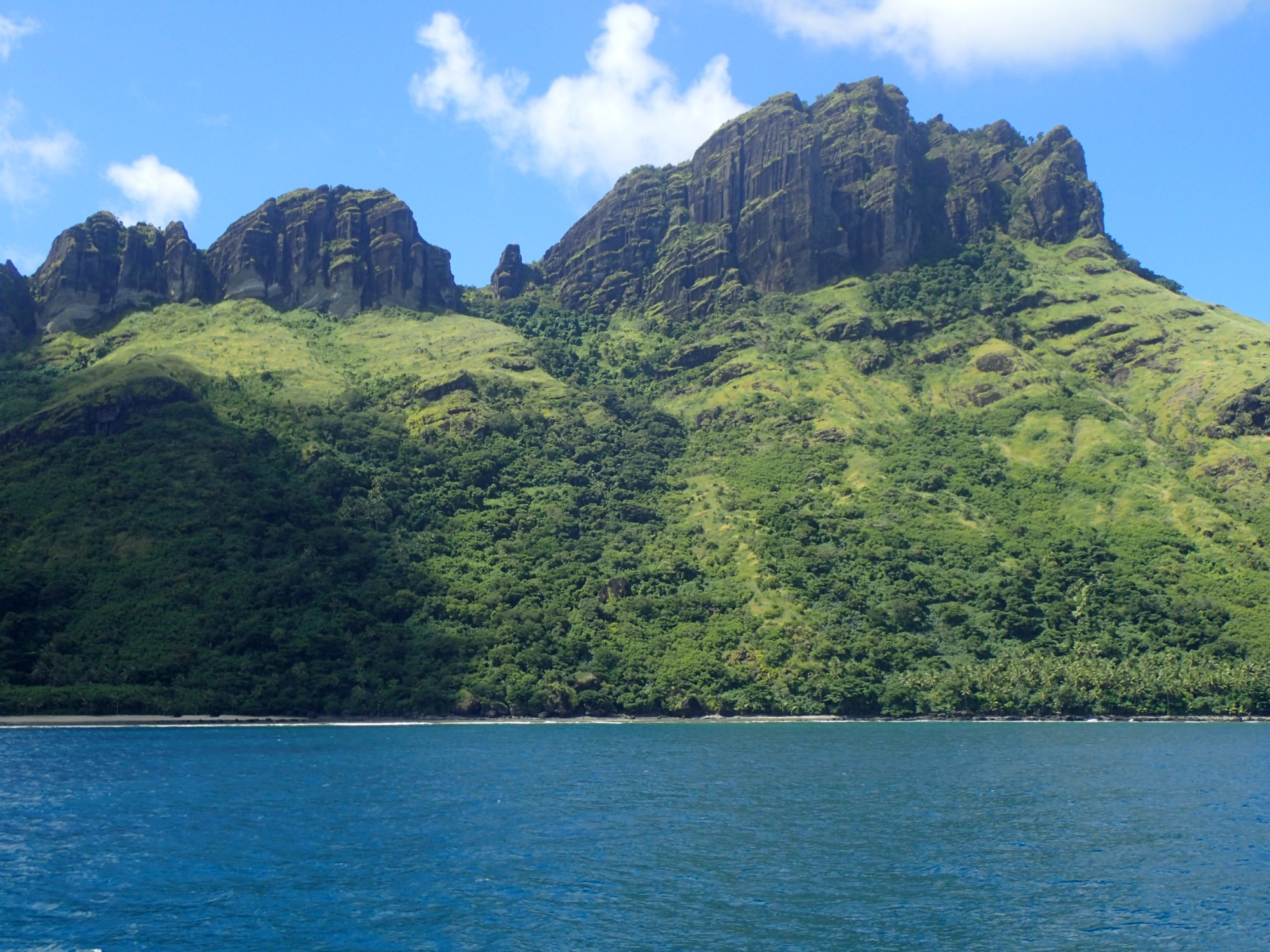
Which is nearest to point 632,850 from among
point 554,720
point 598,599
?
point 554,720

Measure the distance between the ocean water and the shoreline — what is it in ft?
90.2

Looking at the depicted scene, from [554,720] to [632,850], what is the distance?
297 ft

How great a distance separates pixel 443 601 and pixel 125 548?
47.2m

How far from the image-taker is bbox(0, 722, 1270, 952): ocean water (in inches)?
1800

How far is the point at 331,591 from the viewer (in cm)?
16638

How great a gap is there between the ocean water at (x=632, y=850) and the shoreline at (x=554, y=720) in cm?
2748

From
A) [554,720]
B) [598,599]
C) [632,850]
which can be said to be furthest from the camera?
[598,599]

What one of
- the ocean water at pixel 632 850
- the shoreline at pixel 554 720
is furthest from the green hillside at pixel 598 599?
the ocean water at pixel 632 850

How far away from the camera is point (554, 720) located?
15025cm

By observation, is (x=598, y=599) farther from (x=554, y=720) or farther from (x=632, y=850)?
(x=632, y=850)

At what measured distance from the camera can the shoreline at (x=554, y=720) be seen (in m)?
136

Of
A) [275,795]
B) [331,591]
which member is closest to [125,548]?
[331,591]

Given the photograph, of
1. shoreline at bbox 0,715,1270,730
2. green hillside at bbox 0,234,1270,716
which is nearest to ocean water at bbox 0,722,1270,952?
shoreline at bbox 0,715,1270,730

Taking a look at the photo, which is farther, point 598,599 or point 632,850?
point 598,599
